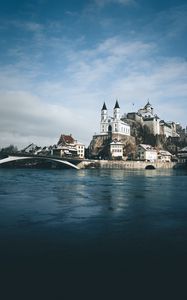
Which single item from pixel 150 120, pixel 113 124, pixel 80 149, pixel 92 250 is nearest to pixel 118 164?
pixel 80 149

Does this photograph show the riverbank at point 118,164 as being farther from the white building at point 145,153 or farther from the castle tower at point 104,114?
the castle tower at point 104,114

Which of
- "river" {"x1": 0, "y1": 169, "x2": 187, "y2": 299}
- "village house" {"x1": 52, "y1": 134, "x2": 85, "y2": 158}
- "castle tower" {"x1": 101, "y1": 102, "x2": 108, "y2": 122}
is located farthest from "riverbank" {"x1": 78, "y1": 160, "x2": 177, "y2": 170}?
"river" {"x1": 0, "y1": 169, "x2": 187, "y2": 299}

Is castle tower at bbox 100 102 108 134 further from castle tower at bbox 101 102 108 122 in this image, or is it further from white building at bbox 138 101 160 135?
white building at bbox 138 101 160 135

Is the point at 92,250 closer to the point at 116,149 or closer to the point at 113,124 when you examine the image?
the point at 116,149

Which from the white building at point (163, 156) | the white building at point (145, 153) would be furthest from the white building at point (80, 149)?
the white building at point (163, 156)

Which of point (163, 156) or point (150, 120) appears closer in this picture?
point (163, 156)

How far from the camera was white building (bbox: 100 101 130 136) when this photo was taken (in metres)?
130

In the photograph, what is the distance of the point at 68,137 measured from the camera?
5133 inches

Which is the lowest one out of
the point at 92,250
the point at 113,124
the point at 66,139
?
the point at 92,250

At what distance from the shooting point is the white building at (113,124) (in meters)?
130

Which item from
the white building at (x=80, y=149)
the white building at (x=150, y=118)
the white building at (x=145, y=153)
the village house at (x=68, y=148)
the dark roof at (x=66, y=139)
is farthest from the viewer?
the white building at (x=150, y=118)

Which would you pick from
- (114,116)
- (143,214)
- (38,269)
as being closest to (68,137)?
(114,116)

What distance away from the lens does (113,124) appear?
13112 centimetres

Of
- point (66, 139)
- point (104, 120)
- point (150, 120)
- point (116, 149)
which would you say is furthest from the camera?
point (150, 120)
